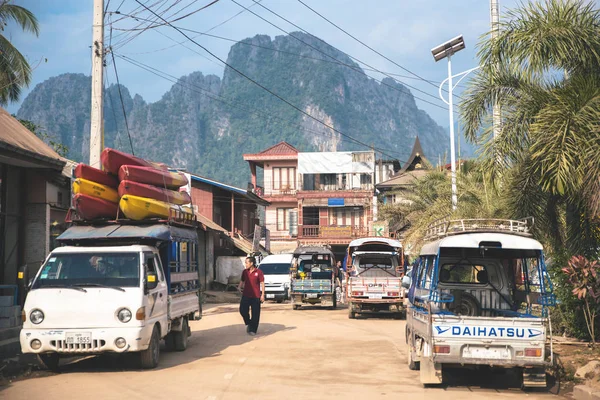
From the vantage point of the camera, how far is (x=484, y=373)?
12.2m

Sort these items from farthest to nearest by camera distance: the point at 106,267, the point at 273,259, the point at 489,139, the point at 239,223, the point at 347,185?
the point at 347,185 < the point at 239,223 < the point at 273,259 < the point at 489,139 < the point at 106,267

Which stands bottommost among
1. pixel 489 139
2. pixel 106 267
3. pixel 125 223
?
pixel 106 267

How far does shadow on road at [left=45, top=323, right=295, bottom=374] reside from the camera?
1240 centimetres

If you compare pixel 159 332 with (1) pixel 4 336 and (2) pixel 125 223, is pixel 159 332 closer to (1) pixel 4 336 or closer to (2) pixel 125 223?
(2) pixel 125 223

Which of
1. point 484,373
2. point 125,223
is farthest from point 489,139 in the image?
point 125,223

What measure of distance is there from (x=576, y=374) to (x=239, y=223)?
40361 mm

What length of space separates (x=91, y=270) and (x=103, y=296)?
29.4 inches

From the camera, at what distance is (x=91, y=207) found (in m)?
13.3

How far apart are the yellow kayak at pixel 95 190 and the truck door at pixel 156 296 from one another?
1.65m

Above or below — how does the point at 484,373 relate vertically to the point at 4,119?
below

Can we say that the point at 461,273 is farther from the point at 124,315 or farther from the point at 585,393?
the point at 124,315

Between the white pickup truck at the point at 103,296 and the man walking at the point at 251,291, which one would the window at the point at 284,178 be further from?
the white pickup truck at the point at 103,296

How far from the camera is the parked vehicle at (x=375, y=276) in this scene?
23.5 meters

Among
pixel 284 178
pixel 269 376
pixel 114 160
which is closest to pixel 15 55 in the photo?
pixel 114 160
